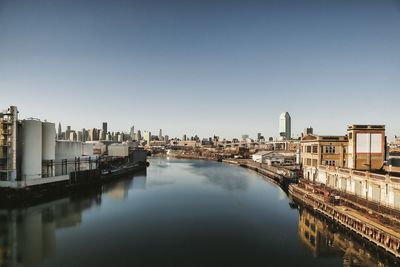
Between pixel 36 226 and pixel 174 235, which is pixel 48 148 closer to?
pixel 36 226

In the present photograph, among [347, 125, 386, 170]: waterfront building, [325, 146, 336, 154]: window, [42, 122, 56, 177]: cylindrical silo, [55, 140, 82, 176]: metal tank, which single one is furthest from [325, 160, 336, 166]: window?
[55, 140, 82, 176]: metal tank

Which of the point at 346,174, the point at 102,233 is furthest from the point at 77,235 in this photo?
the point at 346,174

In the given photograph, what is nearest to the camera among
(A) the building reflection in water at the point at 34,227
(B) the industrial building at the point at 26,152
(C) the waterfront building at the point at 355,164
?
(A) the building reflection in water at the point at 34,227

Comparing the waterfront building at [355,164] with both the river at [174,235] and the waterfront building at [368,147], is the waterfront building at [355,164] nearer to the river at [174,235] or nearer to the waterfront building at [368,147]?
the waterfront building at [368,147]

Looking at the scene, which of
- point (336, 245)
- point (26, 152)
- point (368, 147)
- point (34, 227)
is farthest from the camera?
point (26, 152)

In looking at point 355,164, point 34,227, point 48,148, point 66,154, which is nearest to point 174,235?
point 34,227

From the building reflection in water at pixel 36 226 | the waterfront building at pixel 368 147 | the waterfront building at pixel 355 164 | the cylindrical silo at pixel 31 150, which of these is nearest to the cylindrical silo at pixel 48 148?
the cylindrical silo at pixel 31 150

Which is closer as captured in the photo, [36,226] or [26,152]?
[36,226]
